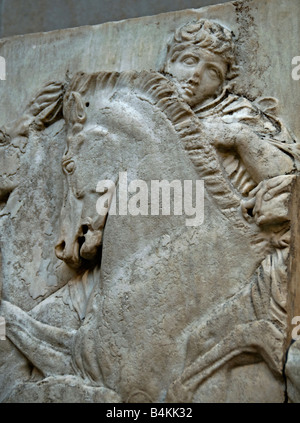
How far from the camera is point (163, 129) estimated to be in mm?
3975

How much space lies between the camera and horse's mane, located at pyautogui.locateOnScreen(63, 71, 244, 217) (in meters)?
3.87

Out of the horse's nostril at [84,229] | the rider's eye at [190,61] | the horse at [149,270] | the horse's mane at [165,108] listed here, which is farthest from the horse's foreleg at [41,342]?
the rider's eye at [190,61]

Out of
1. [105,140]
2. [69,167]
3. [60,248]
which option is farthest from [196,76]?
[60,248]

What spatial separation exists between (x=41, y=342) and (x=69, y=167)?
31.1 inches

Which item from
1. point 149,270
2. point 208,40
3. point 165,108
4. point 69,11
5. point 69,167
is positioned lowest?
point 149,270

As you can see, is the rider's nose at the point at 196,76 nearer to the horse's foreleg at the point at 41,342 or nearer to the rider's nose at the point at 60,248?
the rider's nose at the point at 60,248

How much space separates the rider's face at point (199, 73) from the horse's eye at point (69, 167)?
592 mm

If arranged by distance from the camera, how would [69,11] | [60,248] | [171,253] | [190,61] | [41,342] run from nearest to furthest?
[171,253] < [41,342] < [60,248] < [190,61] < [69,11]

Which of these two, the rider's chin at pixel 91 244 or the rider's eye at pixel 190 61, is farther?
the rider's eye at pixel 190 61

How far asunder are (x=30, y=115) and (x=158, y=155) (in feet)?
2.68

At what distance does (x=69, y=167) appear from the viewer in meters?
4.12

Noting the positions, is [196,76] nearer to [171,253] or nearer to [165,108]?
[165,108]

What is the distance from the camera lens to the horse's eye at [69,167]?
4.12 meters
